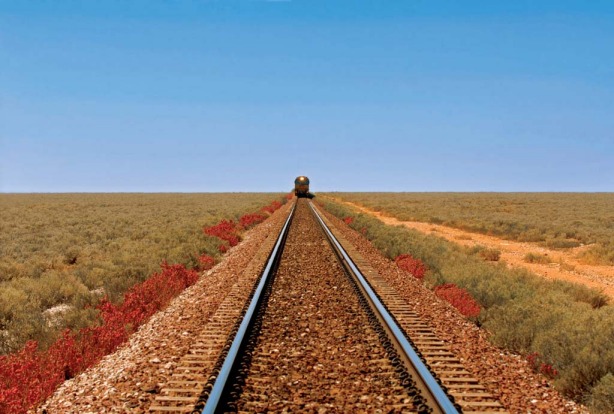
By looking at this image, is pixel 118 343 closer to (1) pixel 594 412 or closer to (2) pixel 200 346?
(2) pixel 200 346

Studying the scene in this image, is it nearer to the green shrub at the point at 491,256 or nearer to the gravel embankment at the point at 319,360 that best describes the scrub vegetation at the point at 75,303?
the gravel embankment at the point at 319,360

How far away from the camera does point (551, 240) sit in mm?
23750

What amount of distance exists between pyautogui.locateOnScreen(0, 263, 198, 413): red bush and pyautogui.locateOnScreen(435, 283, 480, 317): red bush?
20.7 feet

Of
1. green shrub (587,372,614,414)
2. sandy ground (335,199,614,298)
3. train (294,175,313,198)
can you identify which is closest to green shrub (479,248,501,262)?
sandy ground (335,199,614,298)

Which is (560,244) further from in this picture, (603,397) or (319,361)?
(319,361)

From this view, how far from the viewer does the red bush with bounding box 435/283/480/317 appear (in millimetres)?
9463

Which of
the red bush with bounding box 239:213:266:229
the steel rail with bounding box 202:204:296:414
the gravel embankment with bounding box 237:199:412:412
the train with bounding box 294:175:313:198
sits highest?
the train with bounding box 294:175:313:198

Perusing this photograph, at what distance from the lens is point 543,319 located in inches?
323

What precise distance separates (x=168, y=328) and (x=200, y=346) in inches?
63.0

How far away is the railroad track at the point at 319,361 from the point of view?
4.92m

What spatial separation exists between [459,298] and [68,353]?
7.74m

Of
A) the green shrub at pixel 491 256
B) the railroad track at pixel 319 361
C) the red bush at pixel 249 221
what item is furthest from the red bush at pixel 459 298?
the red bush at pixel 249 221

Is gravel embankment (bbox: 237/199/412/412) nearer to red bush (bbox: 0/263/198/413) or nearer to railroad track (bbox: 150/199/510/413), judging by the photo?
railroad track (bbox: 150/199/510/413)

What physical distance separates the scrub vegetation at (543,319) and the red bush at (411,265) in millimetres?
166
